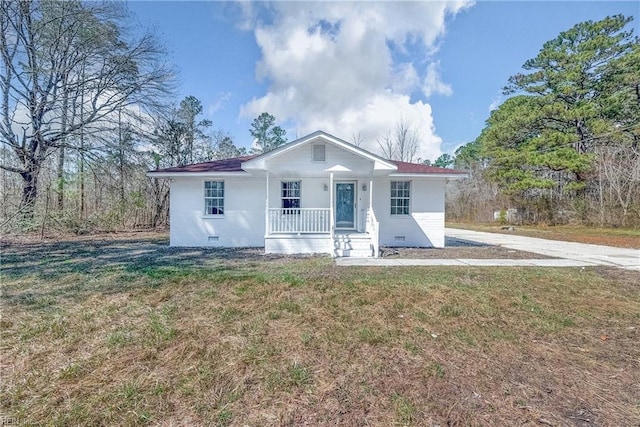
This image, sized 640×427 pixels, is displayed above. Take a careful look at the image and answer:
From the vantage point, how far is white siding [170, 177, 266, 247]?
454 inches

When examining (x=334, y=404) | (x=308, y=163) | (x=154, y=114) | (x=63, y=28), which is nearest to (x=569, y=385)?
(x=334, y=404)

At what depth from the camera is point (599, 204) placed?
19406 mm

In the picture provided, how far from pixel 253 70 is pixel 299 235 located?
15.5m

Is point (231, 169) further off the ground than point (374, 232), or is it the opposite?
point (231, 169)

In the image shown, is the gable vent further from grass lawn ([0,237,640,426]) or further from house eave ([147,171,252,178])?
grass lawn ([0,237,640,426])

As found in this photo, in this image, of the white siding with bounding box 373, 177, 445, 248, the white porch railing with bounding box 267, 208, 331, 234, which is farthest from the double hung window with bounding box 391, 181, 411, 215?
the white porch railing with bounding box 267, 208, 331, 234

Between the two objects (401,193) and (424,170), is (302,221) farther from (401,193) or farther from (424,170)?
(424,170)

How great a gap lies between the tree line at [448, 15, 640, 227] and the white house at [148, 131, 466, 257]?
15.3 m

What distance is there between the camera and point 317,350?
358 cm

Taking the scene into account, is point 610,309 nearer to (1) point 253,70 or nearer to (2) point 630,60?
(1) point 253,70

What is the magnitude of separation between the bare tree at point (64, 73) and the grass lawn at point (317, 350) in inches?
351

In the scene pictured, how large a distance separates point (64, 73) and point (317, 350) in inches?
624

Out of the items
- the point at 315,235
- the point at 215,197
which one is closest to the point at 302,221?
the point at 315,235

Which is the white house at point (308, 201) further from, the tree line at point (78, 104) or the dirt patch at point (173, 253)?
the tree line at point (78, 104)
